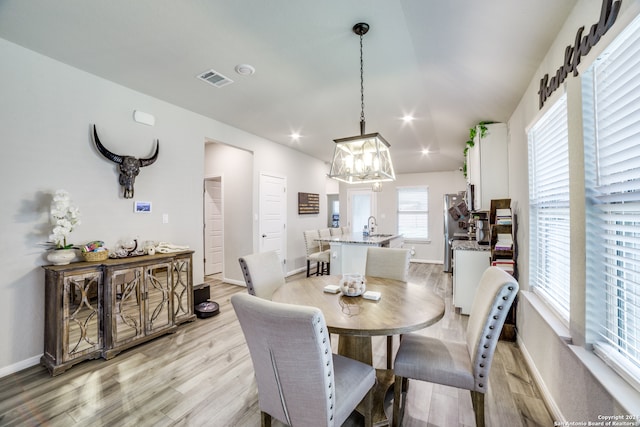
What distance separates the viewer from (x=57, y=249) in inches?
93.5

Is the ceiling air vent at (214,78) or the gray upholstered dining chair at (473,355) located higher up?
the ceiling air vent at (214,78)

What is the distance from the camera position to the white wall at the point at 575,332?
1124 millimetres

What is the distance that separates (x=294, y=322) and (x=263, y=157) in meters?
4.32

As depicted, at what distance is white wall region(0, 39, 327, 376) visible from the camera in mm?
2248

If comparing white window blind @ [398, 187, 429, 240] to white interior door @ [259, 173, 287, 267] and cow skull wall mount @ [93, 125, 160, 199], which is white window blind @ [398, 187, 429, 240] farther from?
cow skull wall mount @ [93, 125, 160, 199]

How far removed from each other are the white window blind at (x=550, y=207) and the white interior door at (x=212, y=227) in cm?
511

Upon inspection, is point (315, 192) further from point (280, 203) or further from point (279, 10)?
point (279, 10)

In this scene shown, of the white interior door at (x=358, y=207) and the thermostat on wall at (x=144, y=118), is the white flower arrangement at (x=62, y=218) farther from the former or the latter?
the white interior door at (x=358, y=207)

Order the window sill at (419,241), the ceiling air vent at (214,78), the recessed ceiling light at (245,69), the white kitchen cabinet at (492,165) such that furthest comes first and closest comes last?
1. the window sill at (419,241)
2. the white kitchen cabinet at (492,165)
3. the ceiling air vent at (214,78)
4. the recessed ceiling light at (245,69)

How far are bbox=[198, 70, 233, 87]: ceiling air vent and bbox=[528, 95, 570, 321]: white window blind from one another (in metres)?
2.79

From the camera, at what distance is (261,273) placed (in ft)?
7.59

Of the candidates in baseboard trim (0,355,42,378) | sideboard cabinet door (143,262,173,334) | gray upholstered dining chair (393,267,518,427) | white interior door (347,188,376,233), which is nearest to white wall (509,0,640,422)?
A: gray upholstered dining chair (393,267,518,427)

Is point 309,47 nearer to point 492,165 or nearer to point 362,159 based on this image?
point 362,159

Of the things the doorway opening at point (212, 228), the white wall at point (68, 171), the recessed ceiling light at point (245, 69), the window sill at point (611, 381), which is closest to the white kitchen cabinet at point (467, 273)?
the window sill at point (611, 381)
